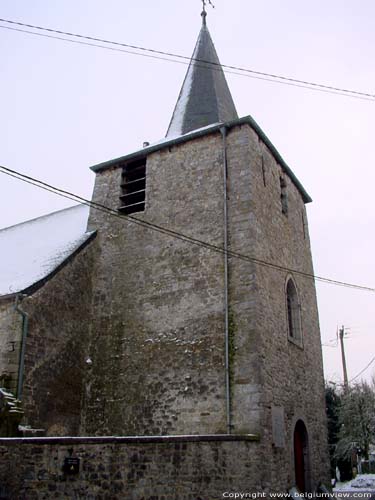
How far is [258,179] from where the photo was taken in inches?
507

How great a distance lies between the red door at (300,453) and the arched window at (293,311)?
2184 mm

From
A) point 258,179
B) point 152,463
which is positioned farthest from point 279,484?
point 258,179

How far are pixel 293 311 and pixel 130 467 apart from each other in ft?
21.3

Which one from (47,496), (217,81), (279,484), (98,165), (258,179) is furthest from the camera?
(217,81)

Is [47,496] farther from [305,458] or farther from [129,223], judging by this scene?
[129,223]

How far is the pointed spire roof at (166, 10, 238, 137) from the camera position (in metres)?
15.2

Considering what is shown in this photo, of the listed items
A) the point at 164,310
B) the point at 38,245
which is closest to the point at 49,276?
the point at 164,310

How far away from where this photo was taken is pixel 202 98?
1596 cm

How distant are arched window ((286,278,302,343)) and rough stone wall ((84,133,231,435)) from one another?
2.75 m

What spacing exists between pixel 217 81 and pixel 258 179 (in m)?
5.39

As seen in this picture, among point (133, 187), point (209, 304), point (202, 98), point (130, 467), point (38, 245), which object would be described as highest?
point (202, 98)

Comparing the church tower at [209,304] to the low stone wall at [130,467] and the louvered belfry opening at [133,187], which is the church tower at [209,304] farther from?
the low stone wall at [130,467]

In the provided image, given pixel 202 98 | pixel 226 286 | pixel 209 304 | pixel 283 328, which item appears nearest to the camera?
pixel 226 286

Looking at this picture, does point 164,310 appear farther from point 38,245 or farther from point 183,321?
point 38,245
